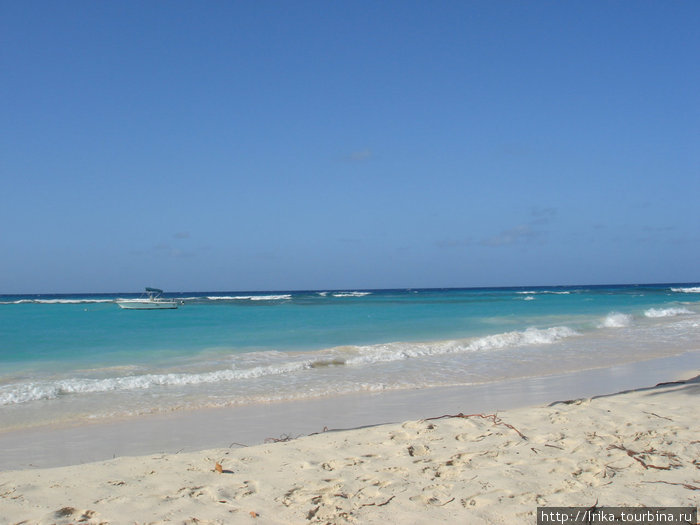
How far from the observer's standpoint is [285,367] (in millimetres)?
11234

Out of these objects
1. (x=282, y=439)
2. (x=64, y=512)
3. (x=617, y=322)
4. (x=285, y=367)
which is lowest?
(x=617, y=322)

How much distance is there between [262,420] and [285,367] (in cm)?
442

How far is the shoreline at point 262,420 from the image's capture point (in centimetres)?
567

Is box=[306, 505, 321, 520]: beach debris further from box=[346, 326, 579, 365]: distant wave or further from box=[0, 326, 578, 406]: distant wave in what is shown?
box=[346, 326, 579, 365]: distant wave

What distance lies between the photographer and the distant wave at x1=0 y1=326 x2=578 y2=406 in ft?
29.7

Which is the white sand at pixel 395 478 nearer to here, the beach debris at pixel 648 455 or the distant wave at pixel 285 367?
the beach debris at pixel 648 455

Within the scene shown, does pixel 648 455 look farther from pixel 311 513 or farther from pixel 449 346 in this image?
pixel 449 346

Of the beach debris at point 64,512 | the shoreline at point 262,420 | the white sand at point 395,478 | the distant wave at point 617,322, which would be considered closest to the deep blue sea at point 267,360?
the distant wave at point 617,322

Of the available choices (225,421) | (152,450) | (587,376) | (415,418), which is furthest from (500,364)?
(152,450)

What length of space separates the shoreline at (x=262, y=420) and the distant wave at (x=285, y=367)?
2.39m

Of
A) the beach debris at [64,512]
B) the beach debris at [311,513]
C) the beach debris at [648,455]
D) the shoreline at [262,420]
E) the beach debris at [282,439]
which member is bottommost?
the shoreline at [262,420]

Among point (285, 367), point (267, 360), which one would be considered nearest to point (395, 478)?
point (285, 367)

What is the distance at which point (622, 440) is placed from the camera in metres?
4.87

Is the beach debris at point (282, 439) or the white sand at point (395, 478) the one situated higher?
the white sand at point (395, 478)
